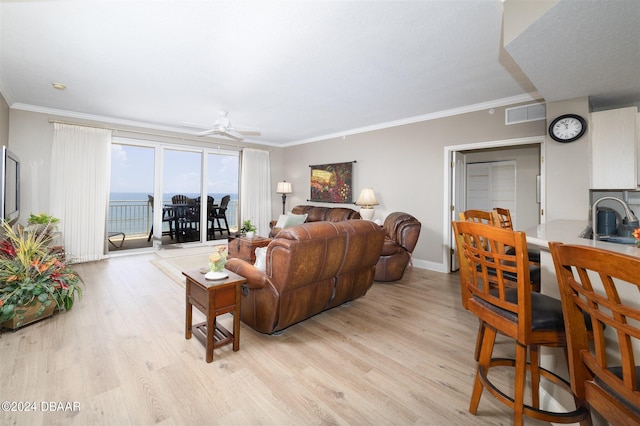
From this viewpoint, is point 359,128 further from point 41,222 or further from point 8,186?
point 41,222

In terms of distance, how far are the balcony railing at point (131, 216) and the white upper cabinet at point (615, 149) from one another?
266 inches

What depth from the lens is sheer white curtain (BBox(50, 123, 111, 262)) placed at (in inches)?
183

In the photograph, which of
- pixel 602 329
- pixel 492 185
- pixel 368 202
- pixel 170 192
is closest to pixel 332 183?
pixel 368 202

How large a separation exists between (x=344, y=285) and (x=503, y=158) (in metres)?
4.96

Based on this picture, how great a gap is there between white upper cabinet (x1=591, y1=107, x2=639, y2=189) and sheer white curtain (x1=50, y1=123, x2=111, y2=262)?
7.13 meters

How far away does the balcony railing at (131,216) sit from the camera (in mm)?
6891

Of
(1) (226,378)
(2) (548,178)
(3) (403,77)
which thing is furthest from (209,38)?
(2) (548,178)

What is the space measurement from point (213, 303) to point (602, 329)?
210 centimetres

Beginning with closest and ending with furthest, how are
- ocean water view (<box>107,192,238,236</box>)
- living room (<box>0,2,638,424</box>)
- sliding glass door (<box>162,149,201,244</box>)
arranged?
living room (<box>0,2,638,424</box>) → sliding glass door (<box>162,149,201,244</box>) → ocean water view (<box>107,192,238,236</box>)

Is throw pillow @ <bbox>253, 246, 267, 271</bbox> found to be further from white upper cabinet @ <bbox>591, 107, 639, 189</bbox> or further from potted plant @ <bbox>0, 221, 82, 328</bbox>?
white upper cabinet @ <bbox>591, 107, 639, 189</bbox>

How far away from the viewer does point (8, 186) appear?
321 cm

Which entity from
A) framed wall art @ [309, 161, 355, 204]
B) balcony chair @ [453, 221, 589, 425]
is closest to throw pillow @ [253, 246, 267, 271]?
balcony chair @ [453, 221, 589, 425]

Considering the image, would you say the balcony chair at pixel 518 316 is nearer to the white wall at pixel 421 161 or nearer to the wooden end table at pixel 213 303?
the wooden end table at pixel 213 303

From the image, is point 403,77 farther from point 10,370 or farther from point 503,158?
point 10,370
